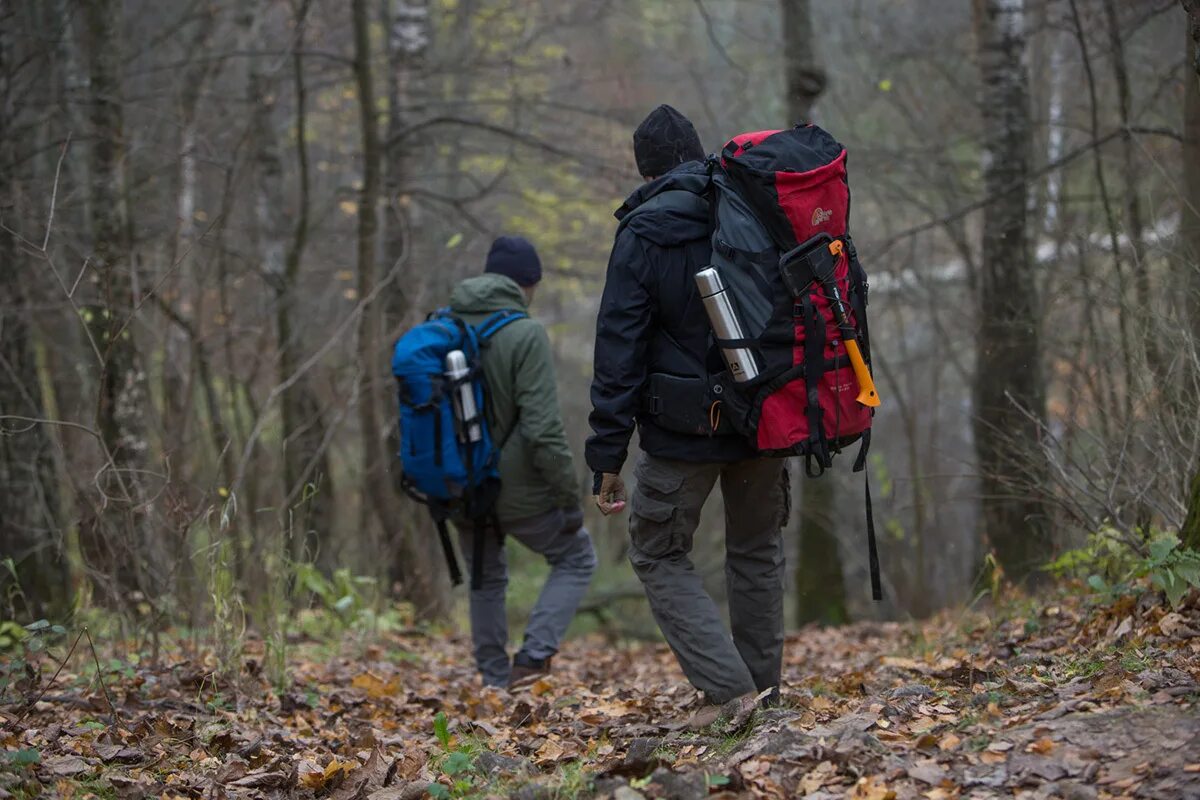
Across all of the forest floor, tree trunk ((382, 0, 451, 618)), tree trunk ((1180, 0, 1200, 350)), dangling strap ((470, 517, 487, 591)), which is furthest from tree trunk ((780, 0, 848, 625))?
dangling strap ((470, 517, 487, 591))

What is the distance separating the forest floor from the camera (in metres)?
3.16

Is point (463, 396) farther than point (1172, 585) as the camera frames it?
Yes

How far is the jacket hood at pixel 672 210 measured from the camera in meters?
4.11

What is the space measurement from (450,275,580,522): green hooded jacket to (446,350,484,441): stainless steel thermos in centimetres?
13

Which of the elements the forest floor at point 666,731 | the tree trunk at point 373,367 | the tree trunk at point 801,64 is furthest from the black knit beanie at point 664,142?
the tree trunk at point 801,64

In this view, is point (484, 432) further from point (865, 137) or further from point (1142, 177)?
point (865, 137)

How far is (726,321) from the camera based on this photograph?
155 inches

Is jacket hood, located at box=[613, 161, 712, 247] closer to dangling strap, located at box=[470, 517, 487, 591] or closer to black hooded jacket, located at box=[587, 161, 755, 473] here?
black hooded jacket, located at box=[587, 161, 755, 473]

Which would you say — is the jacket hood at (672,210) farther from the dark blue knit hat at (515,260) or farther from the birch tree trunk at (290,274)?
the birch tree trunk at (290,274)

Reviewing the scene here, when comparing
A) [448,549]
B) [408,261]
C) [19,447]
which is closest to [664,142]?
[448,549]

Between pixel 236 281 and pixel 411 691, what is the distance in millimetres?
7516

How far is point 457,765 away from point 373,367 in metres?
6.13

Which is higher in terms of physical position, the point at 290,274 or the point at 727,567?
the point at 290,274

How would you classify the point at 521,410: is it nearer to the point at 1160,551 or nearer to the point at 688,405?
the point at 688,405
